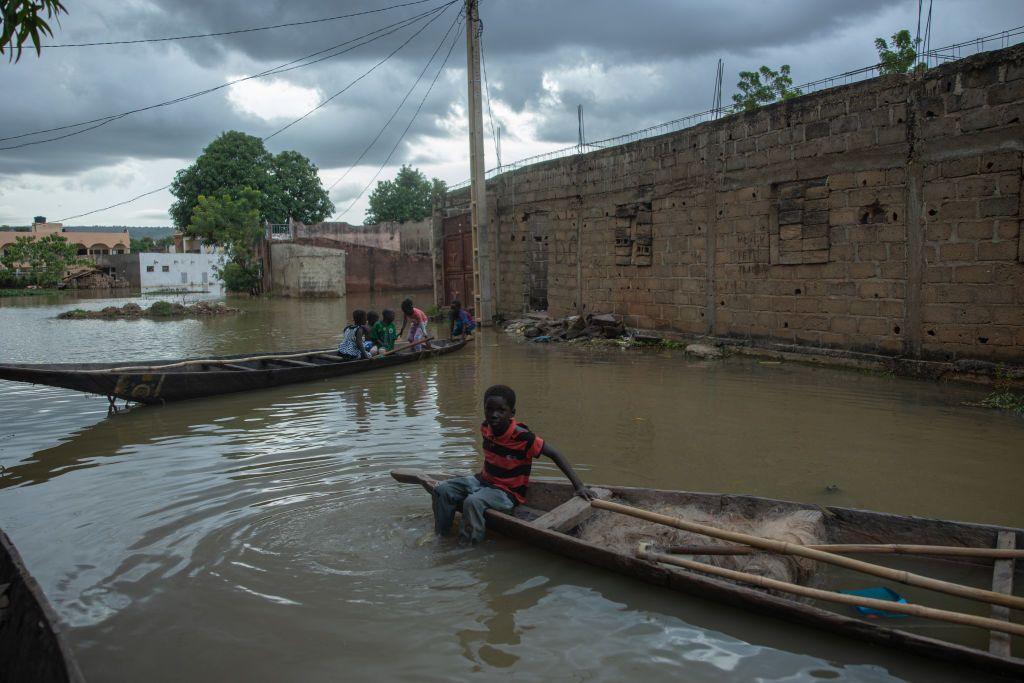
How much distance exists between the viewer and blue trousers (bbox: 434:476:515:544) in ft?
15.1

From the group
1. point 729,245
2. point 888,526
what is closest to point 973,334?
point 729,245

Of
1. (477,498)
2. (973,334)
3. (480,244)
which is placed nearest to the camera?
(477,498)

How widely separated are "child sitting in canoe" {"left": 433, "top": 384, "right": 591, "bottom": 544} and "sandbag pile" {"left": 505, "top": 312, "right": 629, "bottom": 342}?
31.8 feet

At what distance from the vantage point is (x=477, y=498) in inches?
183

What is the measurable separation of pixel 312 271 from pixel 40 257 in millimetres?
22212

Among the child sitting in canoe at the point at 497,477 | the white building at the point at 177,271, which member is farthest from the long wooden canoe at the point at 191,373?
the white building at the point at 177,271

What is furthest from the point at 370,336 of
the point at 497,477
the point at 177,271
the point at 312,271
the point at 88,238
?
the point at 88,238

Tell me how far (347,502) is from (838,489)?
380cm

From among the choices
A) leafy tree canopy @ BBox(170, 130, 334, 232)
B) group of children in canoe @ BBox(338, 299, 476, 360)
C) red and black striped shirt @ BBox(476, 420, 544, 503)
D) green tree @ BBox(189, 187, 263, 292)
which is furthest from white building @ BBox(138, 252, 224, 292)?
red and black striped shirt @ BBox(476, 420, 544, 503)

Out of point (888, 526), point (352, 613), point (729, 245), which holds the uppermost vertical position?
point (729, 245)

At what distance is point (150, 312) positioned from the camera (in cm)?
2550

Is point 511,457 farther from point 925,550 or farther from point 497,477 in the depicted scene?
point 925,550

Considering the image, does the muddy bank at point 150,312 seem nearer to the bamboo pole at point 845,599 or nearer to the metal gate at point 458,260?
the metal gate at point 458,260

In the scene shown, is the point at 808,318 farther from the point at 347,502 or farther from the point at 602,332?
the point at 347,502
